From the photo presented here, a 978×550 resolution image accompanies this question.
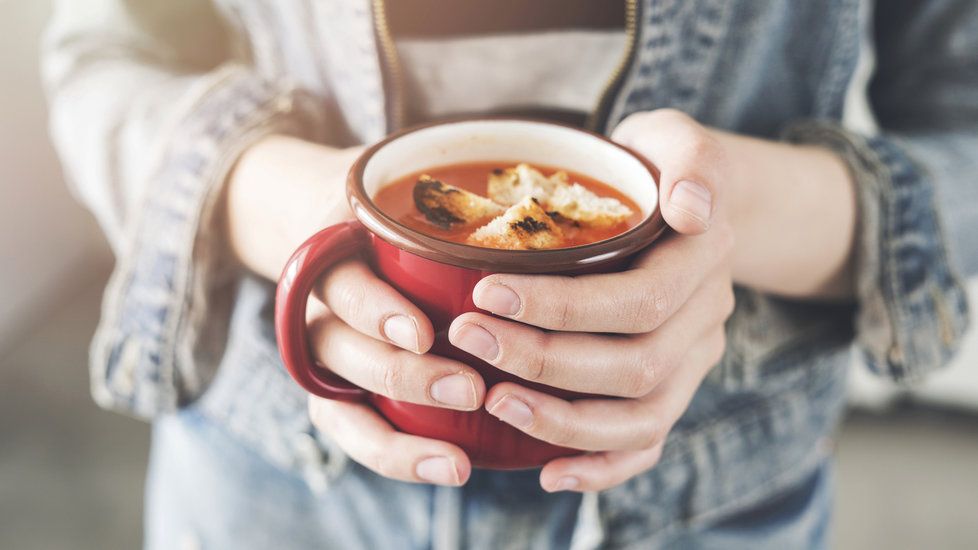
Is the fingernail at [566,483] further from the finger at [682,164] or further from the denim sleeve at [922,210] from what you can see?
the denim sleeve at [922,210]

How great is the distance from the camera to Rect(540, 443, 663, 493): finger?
533 mm

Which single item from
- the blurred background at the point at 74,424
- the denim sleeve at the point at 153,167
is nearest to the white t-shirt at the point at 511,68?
the denim sleeve at the point at 153,167

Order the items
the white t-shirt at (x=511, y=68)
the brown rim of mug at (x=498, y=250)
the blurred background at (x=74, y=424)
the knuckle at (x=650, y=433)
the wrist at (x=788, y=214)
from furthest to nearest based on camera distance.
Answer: the blurred background at (x=74, y=424), the white t-shirt at (x=511, y=68), the wrist at (x=788, y=214), the knuckle at (x=650, y=433), the brown rim of mug at (x=498, y=250)

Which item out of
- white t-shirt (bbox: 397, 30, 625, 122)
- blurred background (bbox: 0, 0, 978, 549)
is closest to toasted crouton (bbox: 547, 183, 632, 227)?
white t-shirt (bbox: 397, 30, 625, 122)

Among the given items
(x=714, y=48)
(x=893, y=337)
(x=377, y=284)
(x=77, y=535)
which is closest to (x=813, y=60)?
(x=714, y=48)

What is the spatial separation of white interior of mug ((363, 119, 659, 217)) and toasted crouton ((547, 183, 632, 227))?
0.02 metres

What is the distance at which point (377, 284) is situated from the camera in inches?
18.3

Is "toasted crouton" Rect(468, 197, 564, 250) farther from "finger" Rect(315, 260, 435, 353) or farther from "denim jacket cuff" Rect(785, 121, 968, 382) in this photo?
"denim jacket cuff" Rect(785, 121, 968, 382)

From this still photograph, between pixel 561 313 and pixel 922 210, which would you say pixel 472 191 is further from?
pixel 922 210

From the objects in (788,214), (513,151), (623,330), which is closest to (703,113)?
(788,214)

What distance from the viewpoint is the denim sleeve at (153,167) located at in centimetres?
67

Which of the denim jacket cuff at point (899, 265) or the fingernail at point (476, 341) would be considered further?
the denim jacket cuff at point (899, 265)

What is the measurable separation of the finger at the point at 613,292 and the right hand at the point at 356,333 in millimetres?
61

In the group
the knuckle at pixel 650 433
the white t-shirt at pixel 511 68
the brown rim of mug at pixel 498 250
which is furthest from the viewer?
the white t-shirt at pixel 511 68
